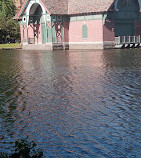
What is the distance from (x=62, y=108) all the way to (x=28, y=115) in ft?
3.49

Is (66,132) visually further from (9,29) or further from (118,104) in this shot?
(9,29)

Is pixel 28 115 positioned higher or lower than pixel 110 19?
lower

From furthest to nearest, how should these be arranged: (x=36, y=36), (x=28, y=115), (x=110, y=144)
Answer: (x=36, y=36), (x=28, y=115), (x=110, y=144)

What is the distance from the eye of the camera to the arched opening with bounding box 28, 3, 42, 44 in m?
47.2

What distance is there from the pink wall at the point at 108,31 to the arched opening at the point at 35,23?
9.79 meters

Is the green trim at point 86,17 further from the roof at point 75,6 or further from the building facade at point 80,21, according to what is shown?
the roof at point 75,6

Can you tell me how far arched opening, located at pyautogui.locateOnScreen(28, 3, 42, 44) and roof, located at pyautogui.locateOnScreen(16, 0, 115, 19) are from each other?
1689mm

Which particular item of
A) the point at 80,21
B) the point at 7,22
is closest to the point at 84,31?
the point at 80,21

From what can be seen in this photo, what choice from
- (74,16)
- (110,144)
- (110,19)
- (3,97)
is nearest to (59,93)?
(3,97)

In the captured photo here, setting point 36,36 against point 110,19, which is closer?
point 110,19

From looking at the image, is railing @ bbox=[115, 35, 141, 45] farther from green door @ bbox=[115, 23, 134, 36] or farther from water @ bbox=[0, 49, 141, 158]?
water @ bbox=[0, 49, 141, 158]

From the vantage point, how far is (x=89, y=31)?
43562 millimetres

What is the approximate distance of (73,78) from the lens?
15.9 m

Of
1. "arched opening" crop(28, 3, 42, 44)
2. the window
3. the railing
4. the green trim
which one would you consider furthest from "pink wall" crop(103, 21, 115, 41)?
"arched opening" crop(28, 3, 42, 44)
